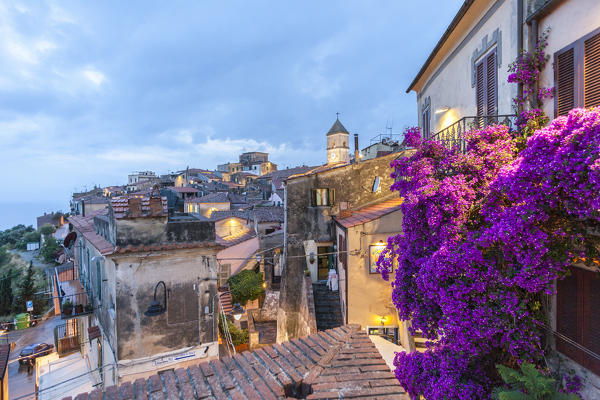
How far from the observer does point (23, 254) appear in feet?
162

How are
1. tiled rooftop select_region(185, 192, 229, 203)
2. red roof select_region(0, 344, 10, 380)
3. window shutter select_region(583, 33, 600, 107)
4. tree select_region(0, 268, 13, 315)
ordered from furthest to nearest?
1. tiled rooftop select_region(185, 192, 229, 203)
2. tree select_region(0, 268, 13, 315)
3. red roof select_region(0, 344, 10, 380)
4. window shutter select_region(583, 33, 600, 107)

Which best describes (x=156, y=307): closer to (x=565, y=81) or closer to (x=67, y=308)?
(x=67, y=308)

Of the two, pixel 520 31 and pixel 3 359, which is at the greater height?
pixel 520 31

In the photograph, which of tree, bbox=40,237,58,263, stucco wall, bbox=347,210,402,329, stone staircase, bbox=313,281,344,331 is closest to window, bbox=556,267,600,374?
stucco wall, bbox=347,210,402,329

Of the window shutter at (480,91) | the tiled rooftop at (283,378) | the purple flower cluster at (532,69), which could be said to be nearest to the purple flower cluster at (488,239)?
the purple flower cluster at (532,69)

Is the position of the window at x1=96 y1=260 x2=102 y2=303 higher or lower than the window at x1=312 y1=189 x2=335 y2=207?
lower

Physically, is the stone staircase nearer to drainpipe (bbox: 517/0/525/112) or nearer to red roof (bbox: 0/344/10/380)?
drainpipe (bbox: 517/0/525/112)

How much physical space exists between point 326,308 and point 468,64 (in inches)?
474

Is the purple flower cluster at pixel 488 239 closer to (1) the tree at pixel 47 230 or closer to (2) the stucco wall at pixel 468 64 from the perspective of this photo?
(2) the stucco wall at pixel 468 64

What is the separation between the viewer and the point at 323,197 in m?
16.5

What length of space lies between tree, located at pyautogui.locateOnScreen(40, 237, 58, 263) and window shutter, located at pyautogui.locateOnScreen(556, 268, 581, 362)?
53.3 m

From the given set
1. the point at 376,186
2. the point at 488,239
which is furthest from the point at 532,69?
the point at 376,186

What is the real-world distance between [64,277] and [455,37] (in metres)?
24.4

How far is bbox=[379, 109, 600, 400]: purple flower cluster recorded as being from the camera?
404cm
